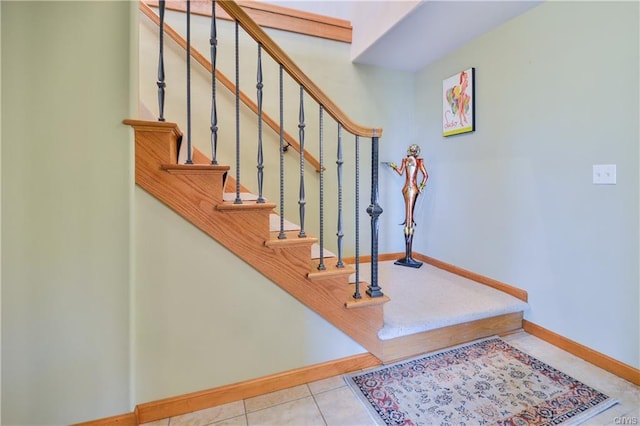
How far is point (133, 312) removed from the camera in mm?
1302

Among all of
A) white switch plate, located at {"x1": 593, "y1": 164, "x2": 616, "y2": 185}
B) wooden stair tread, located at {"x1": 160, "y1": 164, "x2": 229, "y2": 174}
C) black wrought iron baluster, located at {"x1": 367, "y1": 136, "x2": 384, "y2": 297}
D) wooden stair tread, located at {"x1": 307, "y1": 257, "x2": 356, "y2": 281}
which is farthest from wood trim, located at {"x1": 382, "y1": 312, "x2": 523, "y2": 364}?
wooden stair tread, located at {"x1": 160, "y1": 164, "x2": 229, "y2": 174}

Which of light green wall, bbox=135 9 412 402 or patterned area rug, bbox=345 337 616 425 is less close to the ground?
light green wall, bbox=135 9 412 402

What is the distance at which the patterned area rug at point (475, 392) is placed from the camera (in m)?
1.35

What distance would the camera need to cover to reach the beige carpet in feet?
5.93

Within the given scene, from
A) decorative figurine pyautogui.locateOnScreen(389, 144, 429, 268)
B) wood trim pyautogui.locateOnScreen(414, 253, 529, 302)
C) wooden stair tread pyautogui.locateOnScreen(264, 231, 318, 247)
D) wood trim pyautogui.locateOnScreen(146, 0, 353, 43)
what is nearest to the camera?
wooden stair tread pyautogui.locateOnScreen(264, 231, 318, 247)

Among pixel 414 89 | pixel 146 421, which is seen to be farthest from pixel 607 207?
pixel 146 421

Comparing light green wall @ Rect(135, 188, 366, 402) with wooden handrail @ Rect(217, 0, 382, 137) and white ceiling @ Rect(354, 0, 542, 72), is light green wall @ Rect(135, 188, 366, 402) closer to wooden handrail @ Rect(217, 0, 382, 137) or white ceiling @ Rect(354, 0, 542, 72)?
wooden handrail @ Rect(217, 0, 382, 137)

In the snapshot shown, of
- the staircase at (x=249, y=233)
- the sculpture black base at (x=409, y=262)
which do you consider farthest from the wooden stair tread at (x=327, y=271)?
the sculpture black base at (x=409, y=262)

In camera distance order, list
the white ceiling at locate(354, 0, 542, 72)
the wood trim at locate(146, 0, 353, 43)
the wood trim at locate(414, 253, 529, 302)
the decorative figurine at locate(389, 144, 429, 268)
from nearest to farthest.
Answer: the white ceiling at locate(354, 0, 542, 72) → the wood trim at locate(414, 253, 529, 302) → the wood trim at locate(146, 0, 353, 43) → the decorative figurine at locate(389, 144, 429, 268)

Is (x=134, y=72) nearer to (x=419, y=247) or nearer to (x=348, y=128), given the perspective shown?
(x=348, y=128)

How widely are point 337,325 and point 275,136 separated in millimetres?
1749

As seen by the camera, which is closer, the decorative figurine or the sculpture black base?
the decorative figurine

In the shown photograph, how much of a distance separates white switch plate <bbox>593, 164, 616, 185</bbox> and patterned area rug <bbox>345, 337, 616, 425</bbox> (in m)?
1.10

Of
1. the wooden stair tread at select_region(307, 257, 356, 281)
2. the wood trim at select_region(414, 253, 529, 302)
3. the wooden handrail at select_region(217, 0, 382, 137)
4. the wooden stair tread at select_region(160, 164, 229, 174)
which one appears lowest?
the wood trim at select_region(414, 253, 529, 302)
